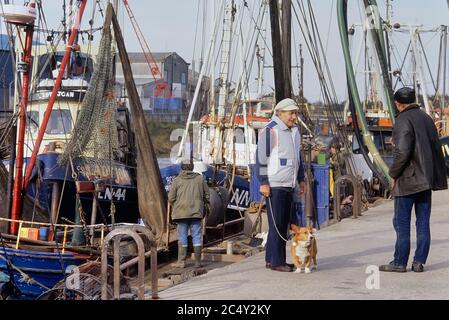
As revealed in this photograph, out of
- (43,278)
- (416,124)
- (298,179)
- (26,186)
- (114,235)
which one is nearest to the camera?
(114,235)

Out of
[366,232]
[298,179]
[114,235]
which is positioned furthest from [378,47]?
[114,235]

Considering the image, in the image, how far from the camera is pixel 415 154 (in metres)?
8.13

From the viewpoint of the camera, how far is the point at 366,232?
12234 mm

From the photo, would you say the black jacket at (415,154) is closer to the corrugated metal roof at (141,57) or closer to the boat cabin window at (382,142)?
the boat cabin window at (382,142)

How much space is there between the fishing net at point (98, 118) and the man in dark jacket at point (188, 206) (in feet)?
5.39

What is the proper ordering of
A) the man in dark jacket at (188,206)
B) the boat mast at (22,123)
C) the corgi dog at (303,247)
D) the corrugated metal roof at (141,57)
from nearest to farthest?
the corgi dog at (303,247) → the man in dark jacket at (188,206) → the boat mast at (22,123) → the corrugated metal roof at (141,57)

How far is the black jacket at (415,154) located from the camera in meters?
8.09

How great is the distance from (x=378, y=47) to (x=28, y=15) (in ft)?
19.6

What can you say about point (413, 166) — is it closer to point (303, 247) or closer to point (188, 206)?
point (303, 247)

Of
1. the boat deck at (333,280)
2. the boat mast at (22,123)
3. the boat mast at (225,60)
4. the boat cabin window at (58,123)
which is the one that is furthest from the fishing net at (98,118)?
the boat mast at (225,60)

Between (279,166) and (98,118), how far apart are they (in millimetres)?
5067

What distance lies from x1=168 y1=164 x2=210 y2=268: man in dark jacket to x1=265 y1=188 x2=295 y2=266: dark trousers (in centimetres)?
307

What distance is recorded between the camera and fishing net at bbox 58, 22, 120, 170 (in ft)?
42.3
